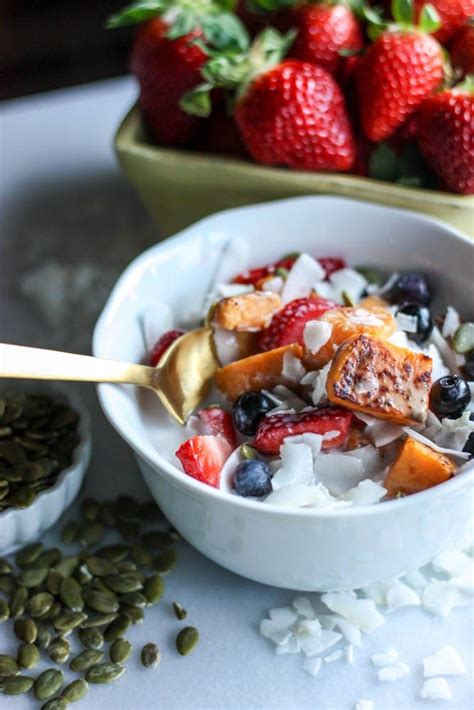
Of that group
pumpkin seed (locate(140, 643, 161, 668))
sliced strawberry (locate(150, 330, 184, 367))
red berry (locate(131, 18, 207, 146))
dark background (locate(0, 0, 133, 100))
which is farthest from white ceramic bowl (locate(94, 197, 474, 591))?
dark background (locate(0, 0, 133, 100))

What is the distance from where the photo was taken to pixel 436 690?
3.67 ft

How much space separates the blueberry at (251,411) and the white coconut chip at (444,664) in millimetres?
346

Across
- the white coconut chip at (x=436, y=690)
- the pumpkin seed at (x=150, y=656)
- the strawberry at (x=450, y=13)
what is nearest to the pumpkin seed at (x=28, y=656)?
the pumpkin seed at (x=150, y=656)

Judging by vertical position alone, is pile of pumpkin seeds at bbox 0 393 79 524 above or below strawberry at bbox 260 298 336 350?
below

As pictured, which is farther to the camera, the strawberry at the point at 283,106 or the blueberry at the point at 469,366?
the strawberry at the point at 283,106

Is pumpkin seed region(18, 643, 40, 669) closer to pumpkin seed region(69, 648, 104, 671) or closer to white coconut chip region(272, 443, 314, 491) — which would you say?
pumpkin seed region(69, 648, 104, 671)

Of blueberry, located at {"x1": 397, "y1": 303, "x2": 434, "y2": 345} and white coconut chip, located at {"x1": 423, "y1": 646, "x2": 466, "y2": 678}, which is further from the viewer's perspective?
blueberry, located at {"x1": 397, "y1": 303, "x2": 434, "y2": 345}

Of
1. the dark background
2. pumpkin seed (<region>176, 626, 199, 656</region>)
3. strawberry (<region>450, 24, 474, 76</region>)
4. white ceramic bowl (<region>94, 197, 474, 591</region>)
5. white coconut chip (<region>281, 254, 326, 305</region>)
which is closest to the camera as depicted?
white ceramic bowl (<region>94, 197, 474, 591</region>)

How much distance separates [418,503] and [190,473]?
27 cm

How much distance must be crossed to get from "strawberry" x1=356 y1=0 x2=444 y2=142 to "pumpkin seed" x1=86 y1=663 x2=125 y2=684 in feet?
2.90

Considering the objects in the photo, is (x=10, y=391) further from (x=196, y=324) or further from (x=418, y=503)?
(x=418, y=503)

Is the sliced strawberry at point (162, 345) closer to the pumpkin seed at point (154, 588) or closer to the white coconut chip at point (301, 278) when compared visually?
the white coconut chip at point (301, 278)

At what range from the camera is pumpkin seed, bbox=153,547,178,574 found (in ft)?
4.21

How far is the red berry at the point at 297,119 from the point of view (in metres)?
1.48
